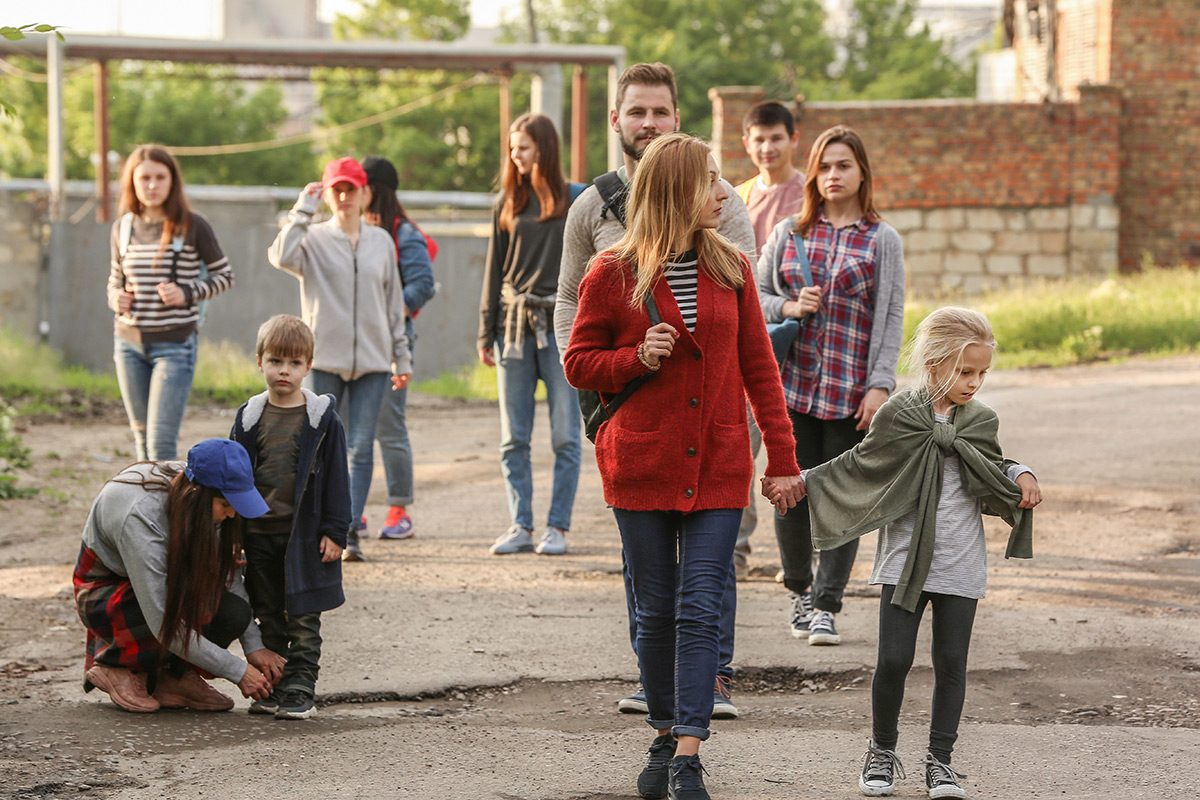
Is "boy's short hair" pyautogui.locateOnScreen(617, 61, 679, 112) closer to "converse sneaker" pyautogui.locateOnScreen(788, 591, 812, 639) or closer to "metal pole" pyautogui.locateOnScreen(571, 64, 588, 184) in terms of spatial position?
"converse sneaker" pyautogui.locateOnScreen(788, 591, 812, 639)

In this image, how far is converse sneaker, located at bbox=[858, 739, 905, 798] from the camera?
11.9 ft

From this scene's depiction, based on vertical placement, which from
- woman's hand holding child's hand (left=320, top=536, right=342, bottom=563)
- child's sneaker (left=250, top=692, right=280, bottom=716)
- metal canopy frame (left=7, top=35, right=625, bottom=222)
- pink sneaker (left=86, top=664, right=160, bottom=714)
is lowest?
child's sneaker (left=250, top=692, right=280, bottom=716)

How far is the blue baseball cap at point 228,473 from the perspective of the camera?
14.1 ft

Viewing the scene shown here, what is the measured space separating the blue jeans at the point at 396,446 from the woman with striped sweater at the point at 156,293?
103cm

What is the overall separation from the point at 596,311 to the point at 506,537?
A: 3.34 metres

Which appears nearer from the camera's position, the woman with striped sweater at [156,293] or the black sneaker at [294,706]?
the black sneaker at [294,706]

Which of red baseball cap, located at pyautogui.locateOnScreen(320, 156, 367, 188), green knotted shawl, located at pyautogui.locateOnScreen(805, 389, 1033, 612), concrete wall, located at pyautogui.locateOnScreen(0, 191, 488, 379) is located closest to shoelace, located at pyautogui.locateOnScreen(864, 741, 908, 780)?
green knotted shawl, located at pyautogui.locateOnScreen(805, 389, 1033, 612)

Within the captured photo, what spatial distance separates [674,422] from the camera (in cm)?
362

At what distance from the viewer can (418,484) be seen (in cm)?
910

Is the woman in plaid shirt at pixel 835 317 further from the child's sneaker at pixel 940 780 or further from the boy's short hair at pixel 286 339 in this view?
the boy's short hair at pixel 286 339

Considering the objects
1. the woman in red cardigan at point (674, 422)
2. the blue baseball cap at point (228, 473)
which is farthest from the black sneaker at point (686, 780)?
the blue baseball cap at point (228, 473)

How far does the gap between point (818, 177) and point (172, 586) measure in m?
2.80

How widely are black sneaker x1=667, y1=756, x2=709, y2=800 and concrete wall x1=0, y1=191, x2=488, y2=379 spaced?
12.4 metres

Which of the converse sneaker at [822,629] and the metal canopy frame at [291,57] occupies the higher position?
the metal canopy frame at [291,57]
